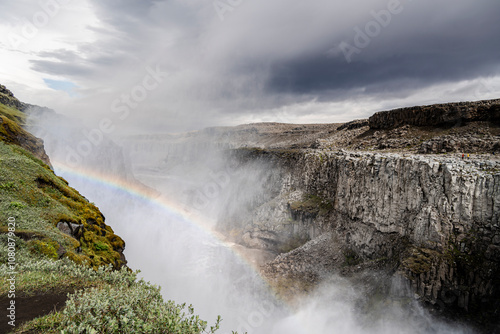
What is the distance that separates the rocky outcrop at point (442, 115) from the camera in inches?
1697

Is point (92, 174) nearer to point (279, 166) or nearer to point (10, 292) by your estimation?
point (279, 166)

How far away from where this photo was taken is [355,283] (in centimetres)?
3959

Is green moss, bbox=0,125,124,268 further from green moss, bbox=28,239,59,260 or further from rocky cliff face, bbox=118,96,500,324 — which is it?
rocky cliff face, bbox=118,96,500,324

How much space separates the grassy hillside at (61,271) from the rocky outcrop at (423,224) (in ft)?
106

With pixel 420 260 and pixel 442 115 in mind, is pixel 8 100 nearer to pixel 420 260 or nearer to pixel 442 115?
pixel 420 260

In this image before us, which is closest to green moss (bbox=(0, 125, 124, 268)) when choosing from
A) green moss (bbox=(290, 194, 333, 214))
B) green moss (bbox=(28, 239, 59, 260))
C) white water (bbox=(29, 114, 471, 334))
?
green moss (bbox=(28, 239, 59, 260))

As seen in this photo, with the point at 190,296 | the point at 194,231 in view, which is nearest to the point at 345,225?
the point at 190,296

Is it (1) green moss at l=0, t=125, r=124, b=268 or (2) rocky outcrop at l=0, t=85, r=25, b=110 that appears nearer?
(1) green moss at l=0, t=125, r=124, b=268

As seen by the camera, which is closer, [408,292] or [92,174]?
[408,292]

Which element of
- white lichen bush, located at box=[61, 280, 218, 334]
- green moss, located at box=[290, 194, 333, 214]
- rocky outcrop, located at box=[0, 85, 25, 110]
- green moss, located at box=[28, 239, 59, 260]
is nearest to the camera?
white lichen bush, located at box=[61, 280, 218, 334]

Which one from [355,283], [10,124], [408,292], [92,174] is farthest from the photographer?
[92,174]

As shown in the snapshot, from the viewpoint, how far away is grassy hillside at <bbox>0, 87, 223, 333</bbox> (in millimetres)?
7668

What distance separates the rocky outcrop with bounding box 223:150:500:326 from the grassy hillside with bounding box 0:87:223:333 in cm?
3221

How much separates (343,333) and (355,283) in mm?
8021
